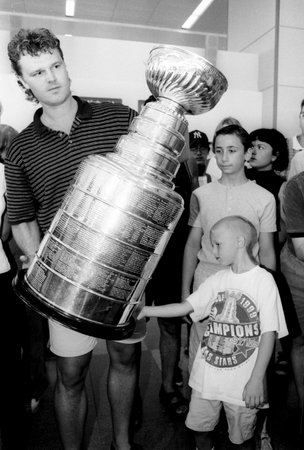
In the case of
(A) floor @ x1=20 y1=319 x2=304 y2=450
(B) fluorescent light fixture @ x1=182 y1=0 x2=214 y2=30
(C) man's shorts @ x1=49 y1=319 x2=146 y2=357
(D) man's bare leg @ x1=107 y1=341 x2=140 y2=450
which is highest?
(B) fluorescent light fixture @ x1=182 y1=0 x2=214 y2=30

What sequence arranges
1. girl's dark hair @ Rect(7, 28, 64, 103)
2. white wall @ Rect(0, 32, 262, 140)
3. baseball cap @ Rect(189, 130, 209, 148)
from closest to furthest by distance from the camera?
girl's dark hair @ Rect(7, 28, 64, 103) < baseball cap @ Rect(189, 130, 209, 148) < white wall @ Rect(0, 32, 262, 140)

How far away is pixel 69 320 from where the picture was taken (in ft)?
2.77

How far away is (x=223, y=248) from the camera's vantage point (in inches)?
52.7

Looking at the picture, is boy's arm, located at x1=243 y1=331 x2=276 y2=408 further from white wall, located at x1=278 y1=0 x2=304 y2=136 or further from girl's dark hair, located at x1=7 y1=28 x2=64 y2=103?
white wall, located at x1=278 y1=0 x2=304 y2=136

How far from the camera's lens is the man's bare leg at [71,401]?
4.07ft

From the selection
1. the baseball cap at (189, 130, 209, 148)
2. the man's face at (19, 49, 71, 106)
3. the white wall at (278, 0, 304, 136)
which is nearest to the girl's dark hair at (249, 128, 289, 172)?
the baseball cap at (189, 130, 209, 148)

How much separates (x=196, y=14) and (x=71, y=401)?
22.9 ft

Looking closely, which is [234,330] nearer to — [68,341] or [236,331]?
[236,331]

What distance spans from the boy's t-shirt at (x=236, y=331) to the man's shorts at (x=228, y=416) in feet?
0.15

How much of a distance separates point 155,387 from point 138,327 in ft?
3.23

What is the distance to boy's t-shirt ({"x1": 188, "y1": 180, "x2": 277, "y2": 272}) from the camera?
1.61 m

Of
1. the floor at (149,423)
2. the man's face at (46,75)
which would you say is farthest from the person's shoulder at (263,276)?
the man's face at (46,75)

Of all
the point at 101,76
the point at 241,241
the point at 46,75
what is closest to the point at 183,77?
the point at 46,75

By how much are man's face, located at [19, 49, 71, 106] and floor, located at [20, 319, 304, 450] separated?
120 cm
